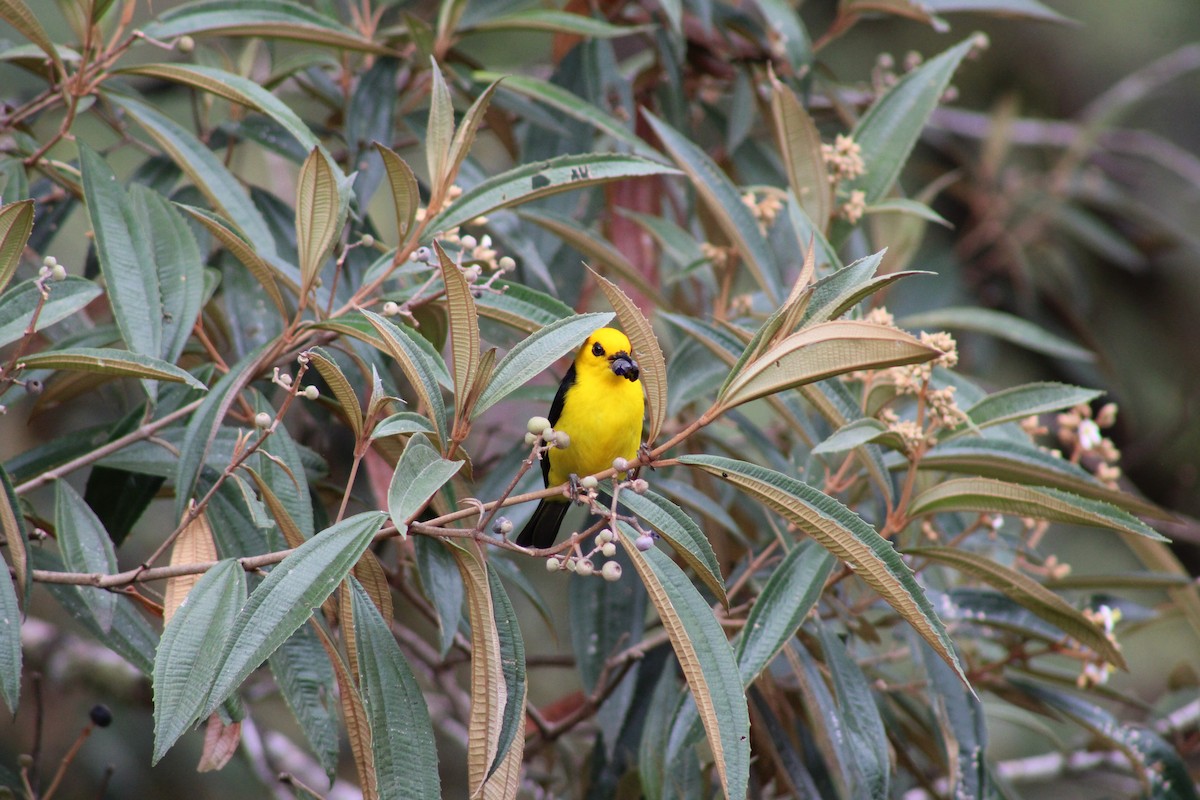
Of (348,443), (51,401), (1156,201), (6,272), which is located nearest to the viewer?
(6,272)

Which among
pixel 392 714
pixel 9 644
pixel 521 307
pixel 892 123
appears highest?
pixel 892 123

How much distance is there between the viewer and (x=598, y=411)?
8.10 feet

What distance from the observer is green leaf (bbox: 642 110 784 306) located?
2.17 m

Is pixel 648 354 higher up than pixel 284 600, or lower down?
higher up

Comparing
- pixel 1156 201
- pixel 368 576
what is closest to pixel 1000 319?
pixel 368 576

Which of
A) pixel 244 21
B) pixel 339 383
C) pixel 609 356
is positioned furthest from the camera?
pixel 609 356

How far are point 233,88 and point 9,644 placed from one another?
999 millimetres

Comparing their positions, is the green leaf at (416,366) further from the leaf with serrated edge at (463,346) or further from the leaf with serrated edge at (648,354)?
the leaf with serrated edge at (648,354)

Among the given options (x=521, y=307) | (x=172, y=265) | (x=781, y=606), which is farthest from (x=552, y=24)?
(x=781, y=606)

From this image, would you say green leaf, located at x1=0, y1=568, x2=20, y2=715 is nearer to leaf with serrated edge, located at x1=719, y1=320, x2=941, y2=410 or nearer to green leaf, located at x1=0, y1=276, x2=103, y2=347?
green leaf, located at x1=0, y1=276, x2=103, y2=347

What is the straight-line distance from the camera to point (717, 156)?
3.21 m

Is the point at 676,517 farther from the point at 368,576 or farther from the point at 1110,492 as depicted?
the point at 1110,492

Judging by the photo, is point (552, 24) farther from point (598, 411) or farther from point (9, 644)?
point (9, 644)

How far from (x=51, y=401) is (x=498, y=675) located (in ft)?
3.93
